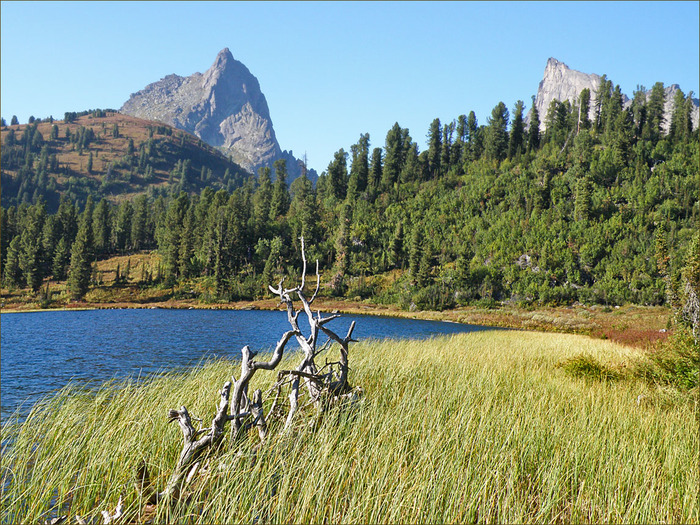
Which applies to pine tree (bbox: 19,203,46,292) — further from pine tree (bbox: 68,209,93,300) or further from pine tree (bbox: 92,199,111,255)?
pine tree (bbox: 92,199,111,255)

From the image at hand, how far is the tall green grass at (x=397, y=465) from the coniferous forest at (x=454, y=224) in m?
55.4

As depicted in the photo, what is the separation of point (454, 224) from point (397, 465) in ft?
254

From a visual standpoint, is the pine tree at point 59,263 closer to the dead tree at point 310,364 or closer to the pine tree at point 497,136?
the dead tree at point 310,364

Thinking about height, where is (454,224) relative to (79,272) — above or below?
above

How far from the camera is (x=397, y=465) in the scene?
188 inches

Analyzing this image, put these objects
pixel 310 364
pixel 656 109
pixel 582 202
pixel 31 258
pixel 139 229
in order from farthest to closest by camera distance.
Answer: pixel 656 109 → pixel 139 229 → pixel 582 202 → pixel 31 258 → pixel 310 364

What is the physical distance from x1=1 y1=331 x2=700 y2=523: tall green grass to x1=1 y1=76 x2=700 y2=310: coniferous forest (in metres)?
55.4

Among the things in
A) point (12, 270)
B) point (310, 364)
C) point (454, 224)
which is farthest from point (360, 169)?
point (310, 364)

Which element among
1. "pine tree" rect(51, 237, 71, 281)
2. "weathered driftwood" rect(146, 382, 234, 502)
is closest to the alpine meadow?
"weathered driftwood" rect(146, 382, 234, 502)

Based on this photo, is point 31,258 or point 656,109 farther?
point 656,109

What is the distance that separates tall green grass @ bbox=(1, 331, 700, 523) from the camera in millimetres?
4086

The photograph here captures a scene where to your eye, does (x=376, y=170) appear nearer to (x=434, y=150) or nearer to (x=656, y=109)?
(x=434, y=150)

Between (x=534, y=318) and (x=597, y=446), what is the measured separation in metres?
48.5

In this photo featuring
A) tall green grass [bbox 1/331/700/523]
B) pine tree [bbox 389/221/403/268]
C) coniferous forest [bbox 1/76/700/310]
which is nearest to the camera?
tall green grass [bbox 1/331/700/523]
